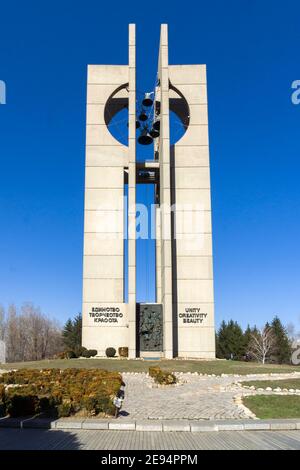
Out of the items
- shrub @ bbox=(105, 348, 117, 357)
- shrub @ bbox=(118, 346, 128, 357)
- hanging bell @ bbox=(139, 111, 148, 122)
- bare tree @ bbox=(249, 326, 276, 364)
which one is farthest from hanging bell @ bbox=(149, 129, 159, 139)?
bare tree @ bbox=(249, 326, 276, 364)

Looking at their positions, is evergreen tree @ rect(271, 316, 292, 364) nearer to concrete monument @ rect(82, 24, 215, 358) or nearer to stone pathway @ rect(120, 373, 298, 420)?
concrete monument @ rect(82, 24, 215, 358)

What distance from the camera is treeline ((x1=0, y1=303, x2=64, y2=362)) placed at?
76250 millimetres

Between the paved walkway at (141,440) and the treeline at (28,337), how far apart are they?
2734 inches

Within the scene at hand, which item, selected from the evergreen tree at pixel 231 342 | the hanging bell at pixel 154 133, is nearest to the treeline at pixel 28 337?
the evergreen tree at pixel 231 342

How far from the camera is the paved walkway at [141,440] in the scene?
948cm

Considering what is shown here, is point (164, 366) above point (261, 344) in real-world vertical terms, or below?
above

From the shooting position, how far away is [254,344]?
72.4 m

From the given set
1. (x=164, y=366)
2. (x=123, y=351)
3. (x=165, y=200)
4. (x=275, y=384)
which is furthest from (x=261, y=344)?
(x=275, y=384)

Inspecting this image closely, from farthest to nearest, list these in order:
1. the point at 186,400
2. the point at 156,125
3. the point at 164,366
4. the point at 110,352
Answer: the point at 156,125, the point at 110,352, the point at 164,366, the point at 186,400

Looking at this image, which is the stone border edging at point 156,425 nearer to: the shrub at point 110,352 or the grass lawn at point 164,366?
the grass lawn at point 164,366

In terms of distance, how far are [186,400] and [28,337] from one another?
67.1 m

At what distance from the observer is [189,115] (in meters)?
43.2

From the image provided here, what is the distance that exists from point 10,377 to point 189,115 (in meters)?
30.7

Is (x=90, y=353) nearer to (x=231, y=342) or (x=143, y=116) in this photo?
(x=143, y=116)
